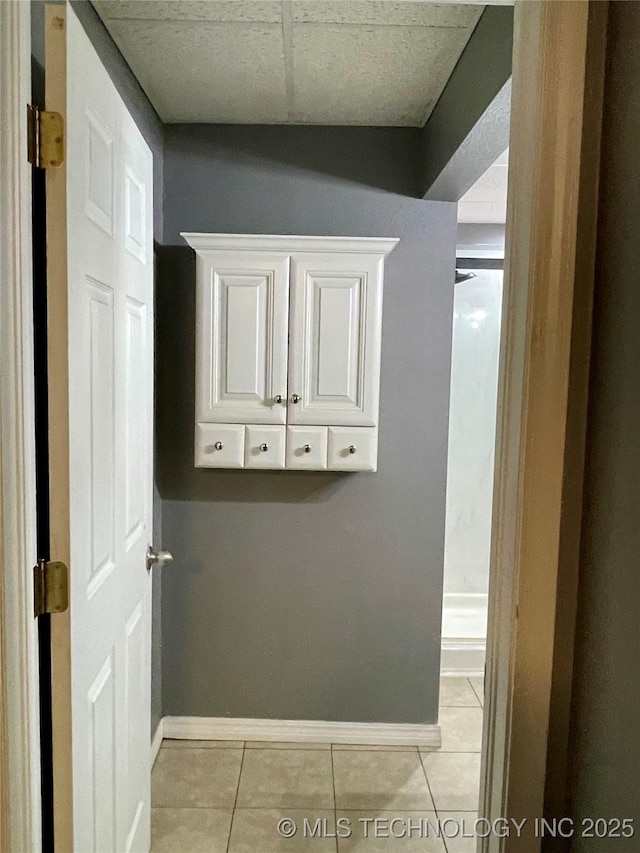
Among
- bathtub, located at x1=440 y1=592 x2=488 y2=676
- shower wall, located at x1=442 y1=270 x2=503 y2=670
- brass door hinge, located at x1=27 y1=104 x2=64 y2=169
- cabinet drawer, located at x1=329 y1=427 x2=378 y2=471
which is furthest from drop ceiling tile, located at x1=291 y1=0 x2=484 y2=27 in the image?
bathtub, located at x1=440 y1=592 x2=488 y2=676

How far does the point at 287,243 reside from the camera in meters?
2.11

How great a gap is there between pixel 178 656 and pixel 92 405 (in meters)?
1.56

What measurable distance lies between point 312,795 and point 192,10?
96.1 inches

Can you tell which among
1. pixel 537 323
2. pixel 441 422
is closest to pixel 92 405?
pixel 537 323

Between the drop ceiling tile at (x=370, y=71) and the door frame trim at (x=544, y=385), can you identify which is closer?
the door frame trim at (x=544, y=385)

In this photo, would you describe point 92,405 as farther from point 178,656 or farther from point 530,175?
point 178,656

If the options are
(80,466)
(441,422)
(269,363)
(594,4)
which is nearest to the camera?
(594,4)

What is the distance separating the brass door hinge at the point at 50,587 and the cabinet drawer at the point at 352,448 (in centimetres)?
124

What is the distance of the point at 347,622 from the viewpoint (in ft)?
7.89

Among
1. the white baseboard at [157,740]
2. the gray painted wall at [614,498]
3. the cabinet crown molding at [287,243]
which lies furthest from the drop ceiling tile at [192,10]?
the white baseboard at [157,740]

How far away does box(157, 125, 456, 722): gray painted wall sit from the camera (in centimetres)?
226

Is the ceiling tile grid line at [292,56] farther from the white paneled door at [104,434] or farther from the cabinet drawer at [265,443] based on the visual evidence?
the cabinet drawer at [265,443]

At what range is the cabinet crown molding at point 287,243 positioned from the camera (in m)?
2.10

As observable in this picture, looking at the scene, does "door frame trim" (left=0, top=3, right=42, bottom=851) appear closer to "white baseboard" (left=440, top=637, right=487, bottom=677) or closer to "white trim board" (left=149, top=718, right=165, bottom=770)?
"white trim board" (left=149, top=718, right=165, bottom=770)
